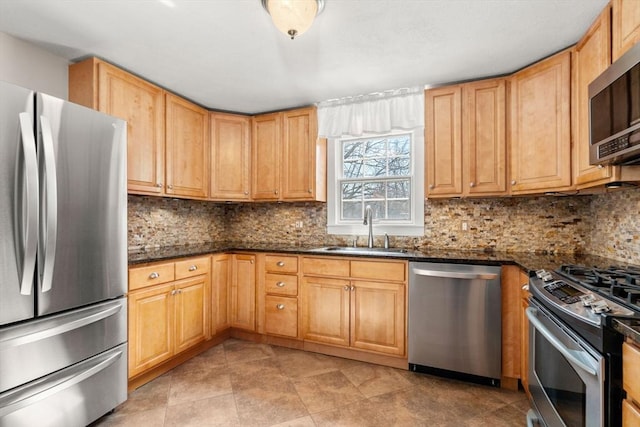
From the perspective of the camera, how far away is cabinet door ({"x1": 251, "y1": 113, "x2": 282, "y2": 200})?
A: 3.46 meters

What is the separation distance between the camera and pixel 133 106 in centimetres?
254

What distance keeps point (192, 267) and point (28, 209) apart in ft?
4.58

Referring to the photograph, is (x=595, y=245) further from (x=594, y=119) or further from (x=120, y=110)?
(x=120, y=110)

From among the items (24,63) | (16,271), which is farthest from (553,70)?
(24,63)

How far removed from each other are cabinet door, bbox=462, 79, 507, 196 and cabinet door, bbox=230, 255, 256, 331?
2.22m

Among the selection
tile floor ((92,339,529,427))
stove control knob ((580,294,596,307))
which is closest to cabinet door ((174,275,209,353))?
tile floor ((92,339,529,427))

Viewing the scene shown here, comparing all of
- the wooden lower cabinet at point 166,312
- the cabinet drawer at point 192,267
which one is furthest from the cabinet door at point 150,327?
the cabinet drawer at point 192,267

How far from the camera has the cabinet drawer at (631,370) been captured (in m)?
0.97

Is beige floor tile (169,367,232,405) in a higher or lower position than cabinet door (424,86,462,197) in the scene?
lower

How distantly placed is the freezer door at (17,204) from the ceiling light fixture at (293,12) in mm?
1321

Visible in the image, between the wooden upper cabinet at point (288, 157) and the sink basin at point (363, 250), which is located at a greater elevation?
the wooden upper cabinet at point (288, 157)

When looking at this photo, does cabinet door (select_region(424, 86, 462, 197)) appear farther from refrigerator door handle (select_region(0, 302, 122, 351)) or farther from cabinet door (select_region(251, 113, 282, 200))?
refrigerator door handle (select_region(0, 302, 122, 351))

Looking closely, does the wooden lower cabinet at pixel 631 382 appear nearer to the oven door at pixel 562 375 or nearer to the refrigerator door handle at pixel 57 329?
the oven door at pixel 562 375

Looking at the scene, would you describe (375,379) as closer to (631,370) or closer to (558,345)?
(558,345)
